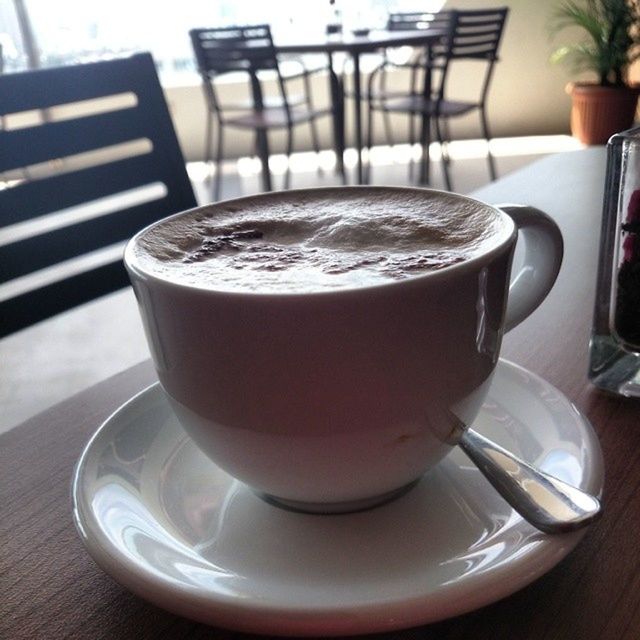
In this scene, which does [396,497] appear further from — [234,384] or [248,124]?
[248,124]

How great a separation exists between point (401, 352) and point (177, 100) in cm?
415

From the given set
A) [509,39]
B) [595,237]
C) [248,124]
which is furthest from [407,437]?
[509,39]

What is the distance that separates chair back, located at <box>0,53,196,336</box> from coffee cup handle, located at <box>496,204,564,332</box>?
2.00 ft

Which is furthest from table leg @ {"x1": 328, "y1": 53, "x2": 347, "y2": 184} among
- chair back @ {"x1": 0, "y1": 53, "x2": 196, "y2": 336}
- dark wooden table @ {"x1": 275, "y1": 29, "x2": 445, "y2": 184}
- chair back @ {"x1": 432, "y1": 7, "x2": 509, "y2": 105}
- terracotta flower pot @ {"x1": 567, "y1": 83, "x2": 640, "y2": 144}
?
chair back @ {"x1": 0, "y1": 53, "x2": 196, "y2": 336}

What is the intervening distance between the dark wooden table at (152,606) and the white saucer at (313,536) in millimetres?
20

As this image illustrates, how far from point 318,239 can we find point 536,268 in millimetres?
130

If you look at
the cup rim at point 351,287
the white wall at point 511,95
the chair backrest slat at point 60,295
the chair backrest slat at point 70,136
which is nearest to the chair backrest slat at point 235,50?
the white wall at point 511,95

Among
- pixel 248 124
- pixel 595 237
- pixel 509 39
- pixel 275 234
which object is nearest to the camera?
pixel 275 234

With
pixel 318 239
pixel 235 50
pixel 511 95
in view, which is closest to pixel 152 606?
pixel 318 239

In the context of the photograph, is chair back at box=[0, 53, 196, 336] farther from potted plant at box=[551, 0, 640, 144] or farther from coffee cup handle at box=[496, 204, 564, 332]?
potted plant at box=[551, 0, 640, 144]

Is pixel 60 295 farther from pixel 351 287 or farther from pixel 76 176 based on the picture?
pixel 351 287

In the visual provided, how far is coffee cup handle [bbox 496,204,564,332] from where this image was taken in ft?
1.27

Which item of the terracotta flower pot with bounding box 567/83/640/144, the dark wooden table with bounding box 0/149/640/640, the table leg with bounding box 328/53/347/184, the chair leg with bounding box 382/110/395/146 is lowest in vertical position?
the chair leg with bounding box 382/110/395/146

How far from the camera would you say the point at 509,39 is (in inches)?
154
